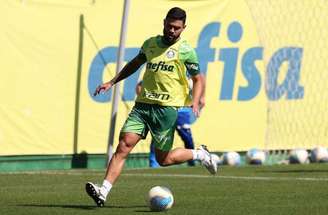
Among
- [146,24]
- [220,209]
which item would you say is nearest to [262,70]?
[146,24]

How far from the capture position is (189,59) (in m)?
12.4

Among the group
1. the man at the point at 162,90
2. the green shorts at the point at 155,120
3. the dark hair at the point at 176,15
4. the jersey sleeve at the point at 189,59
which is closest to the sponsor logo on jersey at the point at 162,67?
the man at the point at 162,90

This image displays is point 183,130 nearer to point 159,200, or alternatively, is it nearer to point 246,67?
point 246,67

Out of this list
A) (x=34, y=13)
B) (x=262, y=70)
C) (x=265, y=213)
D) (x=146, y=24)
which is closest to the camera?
(x=265, y=213)

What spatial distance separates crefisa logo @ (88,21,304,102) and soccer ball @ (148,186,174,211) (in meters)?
9.30

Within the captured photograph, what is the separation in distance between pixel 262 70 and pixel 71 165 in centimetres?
461

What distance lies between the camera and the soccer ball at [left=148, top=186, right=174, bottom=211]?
447 inches

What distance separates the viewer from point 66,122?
19703 millimetres

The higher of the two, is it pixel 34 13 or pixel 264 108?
pixel 34 13

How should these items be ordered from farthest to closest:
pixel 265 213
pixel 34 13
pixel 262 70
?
pixel 262 70 → pixel 34 13 → pixel 265 213

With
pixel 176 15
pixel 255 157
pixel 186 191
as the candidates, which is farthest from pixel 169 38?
pixel 255 157

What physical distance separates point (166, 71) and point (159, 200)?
165 centimetres

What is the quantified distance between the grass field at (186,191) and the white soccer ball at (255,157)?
7.37ft

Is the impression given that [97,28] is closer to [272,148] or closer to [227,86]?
[227,86]
